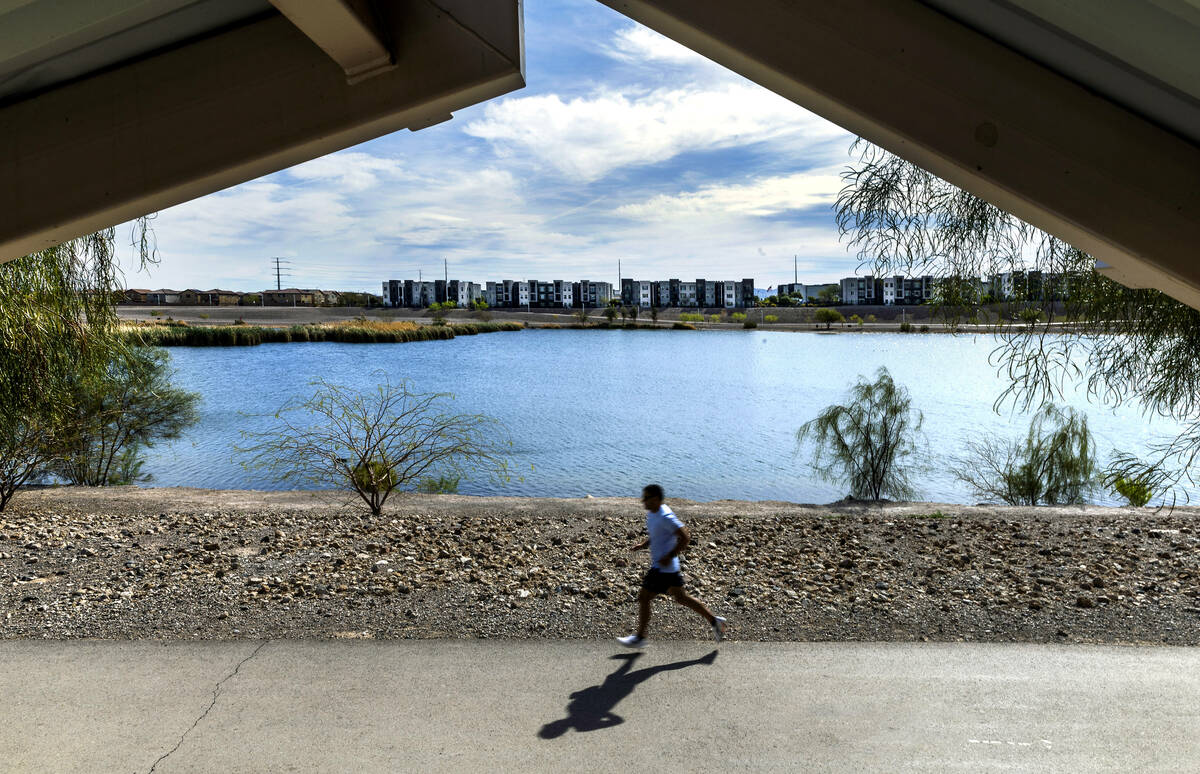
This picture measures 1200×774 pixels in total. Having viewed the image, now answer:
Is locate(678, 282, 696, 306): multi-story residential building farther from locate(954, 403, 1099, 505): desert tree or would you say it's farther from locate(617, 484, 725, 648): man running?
locate(617, 484, 725, 648): man running

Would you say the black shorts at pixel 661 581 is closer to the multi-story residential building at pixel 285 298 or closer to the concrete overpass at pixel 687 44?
the concrete overpass at pixel 687 44

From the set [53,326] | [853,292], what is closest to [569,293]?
[853,292]

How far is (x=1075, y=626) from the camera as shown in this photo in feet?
18.9

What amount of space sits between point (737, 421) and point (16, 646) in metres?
26.0

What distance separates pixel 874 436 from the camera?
53.3 ft

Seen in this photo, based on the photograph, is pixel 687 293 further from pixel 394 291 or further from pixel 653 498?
pixel 653 498

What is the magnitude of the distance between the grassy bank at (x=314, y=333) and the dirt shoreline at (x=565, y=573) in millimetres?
42284

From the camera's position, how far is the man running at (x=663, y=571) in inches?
211

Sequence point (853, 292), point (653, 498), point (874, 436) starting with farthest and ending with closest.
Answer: point (853, 292)
point (874, 436)
point (653, 498)

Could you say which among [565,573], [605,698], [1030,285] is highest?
[1030,285]

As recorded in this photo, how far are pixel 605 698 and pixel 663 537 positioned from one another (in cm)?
128

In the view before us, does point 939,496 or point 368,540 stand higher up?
point 368,540

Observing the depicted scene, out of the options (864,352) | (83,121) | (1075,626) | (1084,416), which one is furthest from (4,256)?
(864,352)

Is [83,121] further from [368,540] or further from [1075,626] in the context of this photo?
[1075,626]
